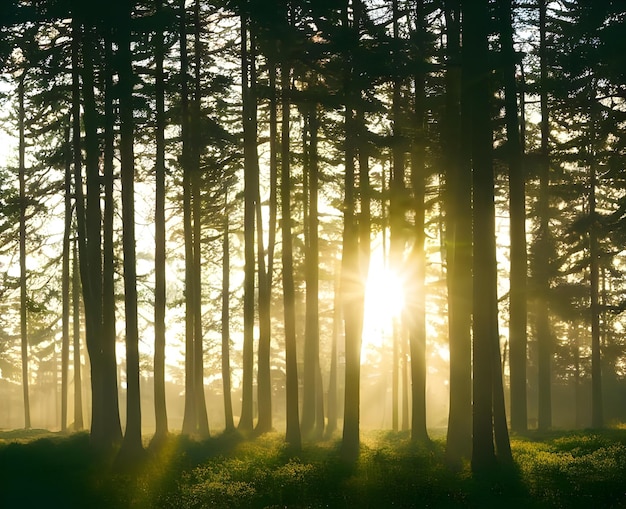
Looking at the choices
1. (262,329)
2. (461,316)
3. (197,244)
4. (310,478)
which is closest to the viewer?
(310,478)

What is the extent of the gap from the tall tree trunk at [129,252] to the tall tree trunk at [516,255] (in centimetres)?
1043

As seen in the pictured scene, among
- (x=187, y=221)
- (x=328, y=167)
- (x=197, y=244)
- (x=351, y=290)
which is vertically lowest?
(x=351, y=290)

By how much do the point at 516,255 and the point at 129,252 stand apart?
1184 centimetres

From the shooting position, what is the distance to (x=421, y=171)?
2153 centimetres

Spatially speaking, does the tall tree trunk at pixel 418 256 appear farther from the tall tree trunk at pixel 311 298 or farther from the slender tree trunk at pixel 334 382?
the slender tree trunk at pixel 334 382

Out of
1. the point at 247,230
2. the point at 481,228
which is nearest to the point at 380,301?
the point at 247,230

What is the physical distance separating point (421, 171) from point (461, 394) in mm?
7506

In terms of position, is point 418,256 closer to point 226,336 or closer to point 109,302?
point 109,302

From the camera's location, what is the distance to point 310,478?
14.8 meters

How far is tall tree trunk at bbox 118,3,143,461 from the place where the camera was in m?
18.8

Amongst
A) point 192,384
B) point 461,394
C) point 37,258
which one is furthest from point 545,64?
point 37,258

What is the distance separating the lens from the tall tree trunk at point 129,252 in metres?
18.8

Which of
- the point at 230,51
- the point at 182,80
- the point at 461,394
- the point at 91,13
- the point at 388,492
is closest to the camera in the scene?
the point at 388,492

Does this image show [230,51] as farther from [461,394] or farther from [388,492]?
[388,492]
